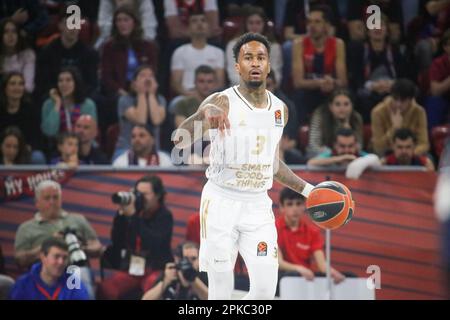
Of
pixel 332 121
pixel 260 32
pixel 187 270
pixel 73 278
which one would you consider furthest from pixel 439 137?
pixel 73 278

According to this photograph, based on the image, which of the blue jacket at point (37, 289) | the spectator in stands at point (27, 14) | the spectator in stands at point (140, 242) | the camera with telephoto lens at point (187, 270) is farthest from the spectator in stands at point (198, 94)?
the blue jacket at point (37, 289)

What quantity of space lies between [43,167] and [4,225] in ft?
2.35

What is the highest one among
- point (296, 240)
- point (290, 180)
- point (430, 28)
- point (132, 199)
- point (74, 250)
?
point (430, 28)

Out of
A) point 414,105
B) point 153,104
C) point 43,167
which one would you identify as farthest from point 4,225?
point 414,105

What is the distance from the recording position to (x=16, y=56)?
39.8 feet

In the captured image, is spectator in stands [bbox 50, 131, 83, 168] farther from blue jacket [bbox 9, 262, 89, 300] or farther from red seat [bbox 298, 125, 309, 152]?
red seat [bbox 298, 125, 309, 152]

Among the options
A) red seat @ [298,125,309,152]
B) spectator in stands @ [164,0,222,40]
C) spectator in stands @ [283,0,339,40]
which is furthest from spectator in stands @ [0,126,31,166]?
spectator in stands @ [283,0,339,40]

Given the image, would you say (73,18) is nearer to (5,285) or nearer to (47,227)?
(47,227)

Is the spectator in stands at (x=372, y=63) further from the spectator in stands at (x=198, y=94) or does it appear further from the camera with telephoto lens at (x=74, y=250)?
the camera with telephoto lens at (x=74, y=250)

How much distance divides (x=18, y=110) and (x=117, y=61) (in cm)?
130

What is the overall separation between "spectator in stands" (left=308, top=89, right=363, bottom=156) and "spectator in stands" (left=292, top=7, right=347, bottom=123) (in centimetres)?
55

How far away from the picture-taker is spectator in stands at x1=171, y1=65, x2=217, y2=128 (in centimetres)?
1144

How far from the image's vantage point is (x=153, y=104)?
451 inches

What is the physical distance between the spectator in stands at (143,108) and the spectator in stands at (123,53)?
19.4 inches
